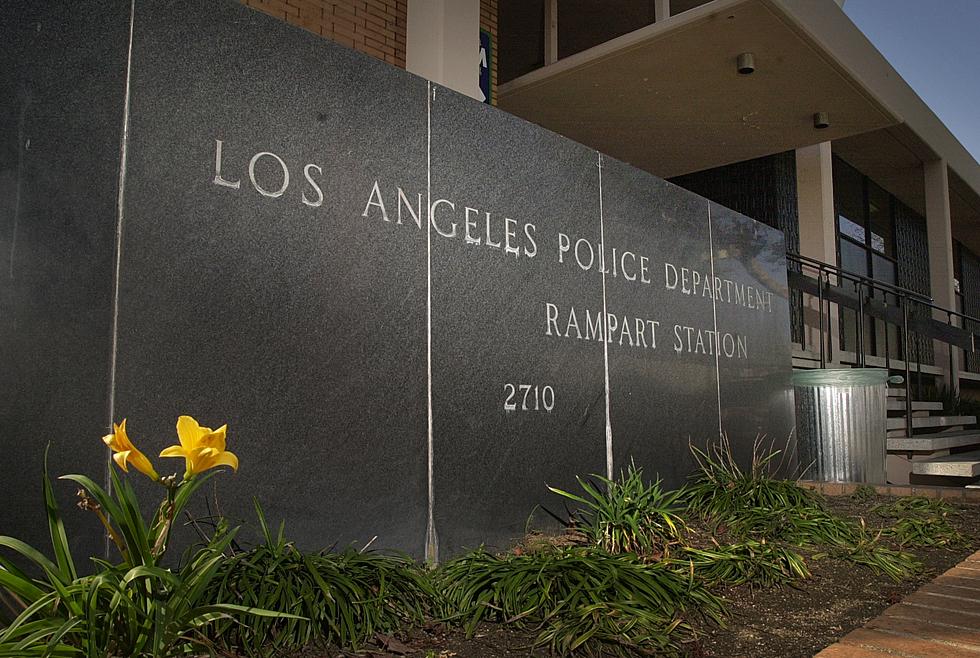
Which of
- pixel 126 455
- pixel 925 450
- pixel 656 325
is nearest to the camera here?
pixel 126 455

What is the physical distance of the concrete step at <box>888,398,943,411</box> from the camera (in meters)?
9.19

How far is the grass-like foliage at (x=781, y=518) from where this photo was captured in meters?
3.57

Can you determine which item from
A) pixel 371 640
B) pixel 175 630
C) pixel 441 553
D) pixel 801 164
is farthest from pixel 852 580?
pixel 801 164

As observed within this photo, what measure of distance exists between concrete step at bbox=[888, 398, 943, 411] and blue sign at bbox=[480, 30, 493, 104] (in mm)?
5709

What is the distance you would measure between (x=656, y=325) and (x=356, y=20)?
13.1ft

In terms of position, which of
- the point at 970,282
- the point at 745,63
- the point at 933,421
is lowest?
the point at 933,421

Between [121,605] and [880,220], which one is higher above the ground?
[880,220]

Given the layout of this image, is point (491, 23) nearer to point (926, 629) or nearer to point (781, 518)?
point (781, 518)

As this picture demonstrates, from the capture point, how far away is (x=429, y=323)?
142 inches

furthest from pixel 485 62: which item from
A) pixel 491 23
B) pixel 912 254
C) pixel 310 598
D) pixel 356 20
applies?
pixel 912 254

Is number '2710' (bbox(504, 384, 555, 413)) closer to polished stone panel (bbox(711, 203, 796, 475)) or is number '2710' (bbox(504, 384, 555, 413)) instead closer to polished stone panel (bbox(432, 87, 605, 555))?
polished stone panel (bbox(432, 87, 605, 555))

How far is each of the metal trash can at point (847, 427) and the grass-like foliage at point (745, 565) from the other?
3420mm

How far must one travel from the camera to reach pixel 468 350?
3775 mm

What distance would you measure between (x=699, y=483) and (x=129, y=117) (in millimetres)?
Answer: 3938
